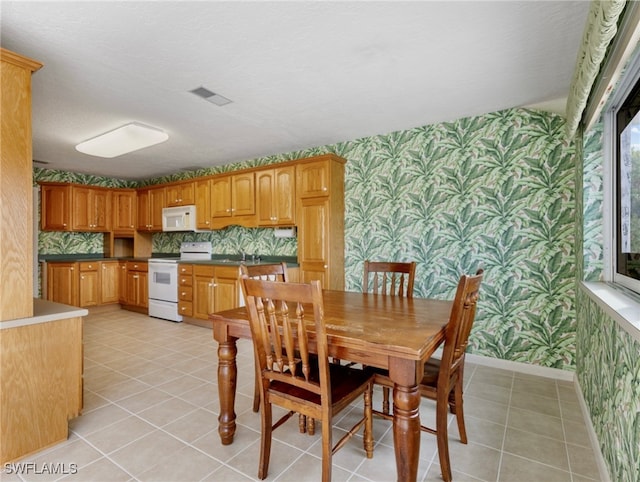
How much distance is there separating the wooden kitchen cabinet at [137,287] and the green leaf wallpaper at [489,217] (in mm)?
3574

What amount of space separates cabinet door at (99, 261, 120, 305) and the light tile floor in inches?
120

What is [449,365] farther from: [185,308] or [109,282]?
[109,282]

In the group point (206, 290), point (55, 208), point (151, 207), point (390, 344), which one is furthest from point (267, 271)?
point (55, 208)

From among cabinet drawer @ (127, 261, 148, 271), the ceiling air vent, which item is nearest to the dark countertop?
cabinet drawer @ (127, 261, 148, 271)

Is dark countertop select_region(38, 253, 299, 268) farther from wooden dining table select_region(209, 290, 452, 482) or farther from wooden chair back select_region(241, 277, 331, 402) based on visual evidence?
wooden chair back select_region(241, 277, 331, 402)

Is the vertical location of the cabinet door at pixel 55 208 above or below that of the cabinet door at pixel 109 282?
above

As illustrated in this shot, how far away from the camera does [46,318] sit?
187 cm

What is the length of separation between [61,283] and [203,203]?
2599 mm

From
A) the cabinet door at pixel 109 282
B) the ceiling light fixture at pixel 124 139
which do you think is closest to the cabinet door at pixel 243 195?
the ceiling light fixture at pixel 124 139

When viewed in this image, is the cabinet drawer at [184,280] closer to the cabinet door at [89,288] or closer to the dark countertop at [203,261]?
the dark countertop at [203,261]

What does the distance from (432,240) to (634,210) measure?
169cm

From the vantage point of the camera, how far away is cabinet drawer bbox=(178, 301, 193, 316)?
15.5 ft

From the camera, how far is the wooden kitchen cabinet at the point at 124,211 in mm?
5922

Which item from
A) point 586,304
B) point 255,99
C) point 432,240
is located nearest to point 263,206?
point 255,99
